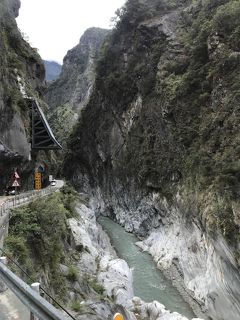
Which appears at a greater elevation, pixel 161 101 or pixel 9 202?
pixel 161 101

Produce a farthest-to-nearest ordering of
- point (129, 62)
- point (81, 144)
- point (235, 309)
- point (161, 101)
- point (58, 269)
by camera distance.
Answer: point (81, 144)
point (129, 62)
point (161, 101)
point (235, 309)
point (58, 269)

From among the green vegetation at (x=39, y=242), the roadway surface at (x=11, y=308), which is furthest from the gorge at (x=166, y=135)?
the roadway surface at (x=11, y=308)

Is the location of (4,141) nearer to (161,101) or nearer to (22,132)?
(22,132)

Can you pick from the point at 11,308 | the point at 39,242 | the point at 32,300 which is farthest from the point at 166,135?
the point at 32,300

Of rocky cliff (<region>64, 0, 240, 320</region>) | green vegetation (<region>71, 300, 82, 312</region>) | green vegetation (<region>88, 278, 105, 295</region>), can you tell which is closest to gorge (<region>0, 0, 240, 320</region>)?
rocky cliff (<region>64, 0, 240, 320</region>)

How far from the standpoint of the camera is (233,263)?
76.5ft

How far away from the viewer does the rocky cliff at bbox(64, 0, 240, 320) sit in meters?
26.8

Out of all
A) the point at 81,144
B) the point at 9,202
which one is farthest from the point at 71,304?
the point at 81,144

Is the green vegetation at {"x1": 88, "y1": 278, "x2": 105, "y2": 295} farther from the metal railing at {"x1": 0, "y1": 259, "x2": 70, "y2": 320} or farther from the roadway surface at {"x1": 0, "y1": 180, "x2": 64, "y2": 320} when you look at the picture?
the metal railing at {"x1": 0, "y1": 259, "x2": 70, "y2": 320}

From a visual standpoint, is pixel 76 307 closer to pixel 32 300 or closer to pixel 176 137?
pixel 32 300

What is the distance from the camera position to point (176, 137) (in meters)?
42.0

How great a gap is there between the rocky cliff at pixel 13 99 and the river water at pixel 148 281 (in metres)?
12.9

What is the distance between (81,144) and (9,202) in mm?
55390

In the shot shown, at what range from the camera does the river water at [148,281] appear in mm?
→ 27188
